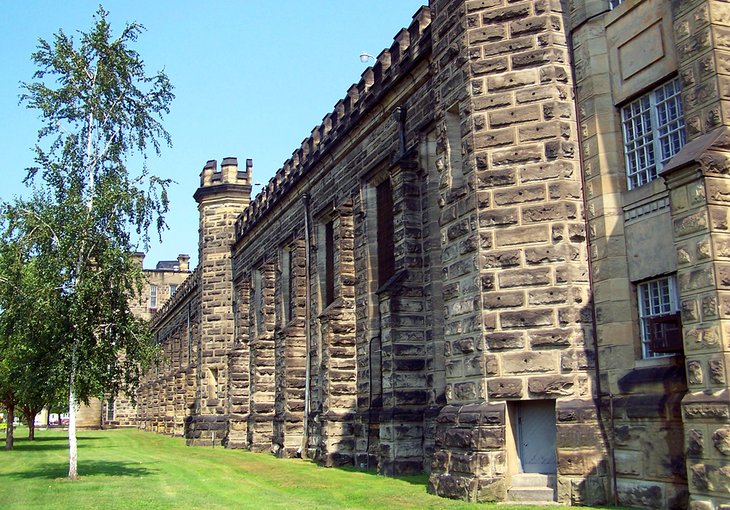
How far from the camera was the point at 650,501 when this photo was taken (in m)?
10.6

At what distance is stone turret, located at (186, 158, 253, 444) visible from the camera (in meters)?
37.1

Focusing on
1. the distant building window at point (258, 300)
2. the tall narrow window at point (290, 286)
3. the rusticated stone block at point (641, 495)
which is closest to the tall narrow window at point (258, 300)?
the distant building window at point (258, 300)

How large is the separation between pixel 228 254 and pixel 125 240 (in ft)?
64.3

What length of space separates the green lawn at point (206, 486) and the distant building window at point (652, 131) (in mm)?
5322

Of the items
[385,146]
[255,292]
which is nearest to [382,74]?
[385,146]

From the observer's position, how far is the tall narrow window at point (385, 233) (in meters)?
19.7

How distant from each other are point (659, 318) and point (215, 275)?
30.0 m

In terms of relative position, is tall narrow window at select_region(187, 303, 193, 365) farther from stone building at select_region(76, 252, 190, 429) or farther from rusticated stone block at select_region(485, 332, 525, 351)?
rusticated stone block at select_region(485, 332, 525, 351)

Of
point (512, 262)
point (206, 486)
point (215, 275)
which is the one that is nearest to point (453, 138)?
point (512, 262)

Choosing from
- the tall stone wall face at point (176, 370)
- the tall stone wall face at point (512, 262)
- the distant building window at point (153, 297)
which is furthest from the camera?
the distant building window at point (153, 297)

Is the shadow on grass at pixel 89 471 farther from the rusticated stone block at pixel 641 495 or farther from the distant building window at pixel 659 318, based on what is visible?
the distant building window at pixel 659 318

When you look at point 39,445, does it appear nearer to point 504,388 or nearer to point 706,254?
point 504,388

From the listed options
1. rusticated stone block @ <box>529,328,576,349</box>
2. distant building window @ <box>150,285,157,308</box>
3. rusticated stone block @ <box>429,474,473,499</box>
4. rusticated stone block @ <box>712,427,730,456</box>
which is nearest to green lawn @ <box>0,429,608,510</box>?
rusticated stone block @ <box>429,474,473,499</box>

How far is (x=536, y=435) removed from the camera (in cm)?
1210
